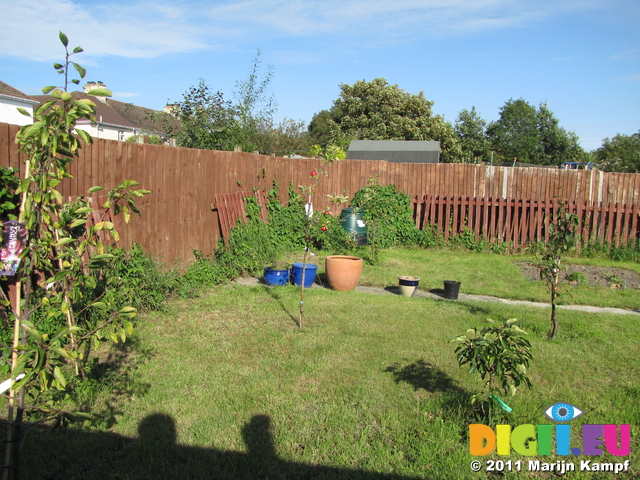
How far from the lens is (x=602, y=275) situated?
955 centimetres

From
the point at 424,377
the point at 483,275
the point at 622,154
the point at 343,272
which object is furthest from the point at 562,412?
the point at 622,154

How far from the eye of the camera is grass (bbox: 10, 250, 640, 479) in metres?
3.19

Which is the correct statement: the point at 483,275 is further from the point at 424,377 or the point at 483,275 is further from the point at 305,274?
the point at 424,377

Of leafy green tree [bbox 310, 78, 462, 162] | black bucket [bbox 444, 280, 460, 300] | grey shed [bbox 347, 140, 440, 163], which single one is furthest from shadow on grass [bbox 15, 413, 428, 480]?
leafy green tree [bbox 310, 78, 462, 162]

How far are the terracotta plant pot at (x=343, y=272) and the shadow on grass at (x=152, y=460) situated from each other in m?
4.24

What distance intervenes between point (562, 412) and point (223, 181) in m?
6.74

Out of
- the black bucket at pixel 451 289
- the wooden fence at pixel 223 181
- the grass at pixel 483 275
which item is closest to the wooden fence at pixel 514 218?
the wooden fence at pixel 223 181

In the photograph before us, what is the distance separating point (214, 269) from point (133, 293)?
2.23m

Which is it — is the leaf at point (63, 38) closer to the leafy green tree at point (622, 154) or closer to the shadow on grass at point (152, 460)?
the shadow on grass at point (152, 460)

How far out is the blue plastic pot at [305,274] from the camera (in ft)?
25.3

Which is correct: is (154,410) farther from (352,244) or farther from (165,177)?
(352,244)

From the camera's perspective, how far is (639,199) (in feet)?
39.6

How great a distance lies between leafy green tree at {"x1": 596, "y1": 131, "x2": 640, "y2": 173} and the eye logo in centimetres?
3394

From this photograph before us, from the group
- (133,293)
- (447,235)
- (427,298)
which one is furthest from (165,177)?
(447,235)
